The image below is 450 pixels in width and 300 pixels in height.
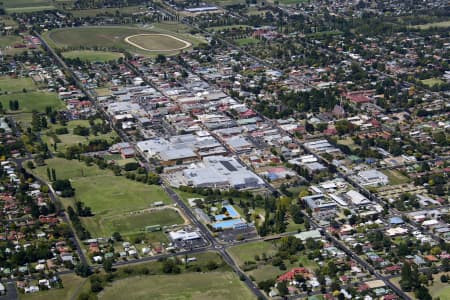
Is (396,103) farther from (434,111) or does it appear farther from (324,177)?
(324,177)

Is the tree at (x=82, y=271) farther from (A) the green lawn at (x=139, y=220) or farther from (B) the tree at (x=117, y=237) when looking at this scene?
(A) the green lawn at (x=139, y=220)

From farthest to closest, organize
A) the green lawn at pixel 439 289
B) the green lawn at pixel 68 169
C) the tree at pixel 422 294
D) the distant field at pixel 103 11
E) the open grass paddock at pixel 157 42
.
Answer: the distant field at pixel 103 11
the open grass paddock at pixel 157 42
the green lawn at pixel 68 169
the green lawn at pixel 439 289
the tree at pixel 422 294

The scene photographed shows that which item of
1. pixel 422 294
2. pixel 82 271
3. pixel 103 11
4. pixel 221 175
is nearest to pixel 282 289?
pixel 422 294

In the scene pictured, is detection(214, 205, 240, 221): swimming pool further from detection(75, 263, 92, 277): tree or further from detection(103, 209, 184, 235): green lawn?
detection(75, 263, 92, 277): tree

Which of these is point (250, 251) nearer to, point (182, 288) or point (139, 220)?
point (182, 288)

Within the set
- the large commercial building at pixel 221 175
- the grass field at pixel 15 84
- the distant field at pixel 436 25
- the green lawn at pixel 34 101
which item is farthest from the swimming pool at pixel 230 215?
the distant field at pixel 436 25

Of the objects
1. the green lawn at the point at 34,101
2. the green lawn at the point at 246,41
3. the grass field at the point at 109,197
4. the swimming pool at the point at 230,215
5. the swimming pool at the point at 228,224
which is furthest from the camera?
the green lawn at the point at 246,41
